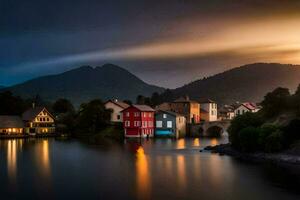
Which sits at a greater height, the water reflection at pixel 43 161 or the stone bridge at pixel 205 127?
the stone bridge at pixel 205 127

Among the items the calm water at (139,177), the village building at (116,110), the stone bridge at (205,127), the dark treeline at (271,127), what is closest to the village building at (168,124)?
the stone bridge at (205,127)

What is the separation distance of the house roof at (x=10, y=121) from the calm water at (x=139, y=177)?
37.4 metres

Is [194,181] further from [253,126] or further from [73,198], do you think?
[253,126]

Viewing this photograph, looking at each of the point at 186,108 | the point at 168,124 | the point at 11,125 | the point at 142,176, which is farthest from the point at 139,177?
the point at 186,108

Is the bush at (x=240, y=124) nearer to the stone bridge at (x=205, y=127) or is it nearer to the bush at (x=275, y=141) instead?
the bush at (x=275, y=141)

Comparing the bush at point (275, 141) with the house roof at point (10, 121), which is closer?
the bush at point (275, 141)

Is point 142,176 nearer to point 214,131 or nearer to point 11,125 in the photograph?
point 11,125

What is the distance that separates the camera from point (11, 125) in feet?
338

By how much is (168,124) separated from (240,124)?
131 ft

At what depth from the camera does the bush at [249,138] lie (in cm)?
6042

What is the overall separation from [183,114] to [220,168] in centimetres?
6386

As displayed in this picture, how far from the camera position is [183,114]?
115 meters

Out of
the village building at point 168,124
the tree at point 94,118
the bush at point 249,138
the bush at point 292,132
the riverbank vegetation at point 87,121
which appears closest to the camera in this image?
the bush at point 292,132

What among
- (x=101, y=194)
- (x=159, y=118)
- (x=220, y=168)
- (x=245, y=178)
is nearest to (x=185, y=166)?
(x=220, y=168)
